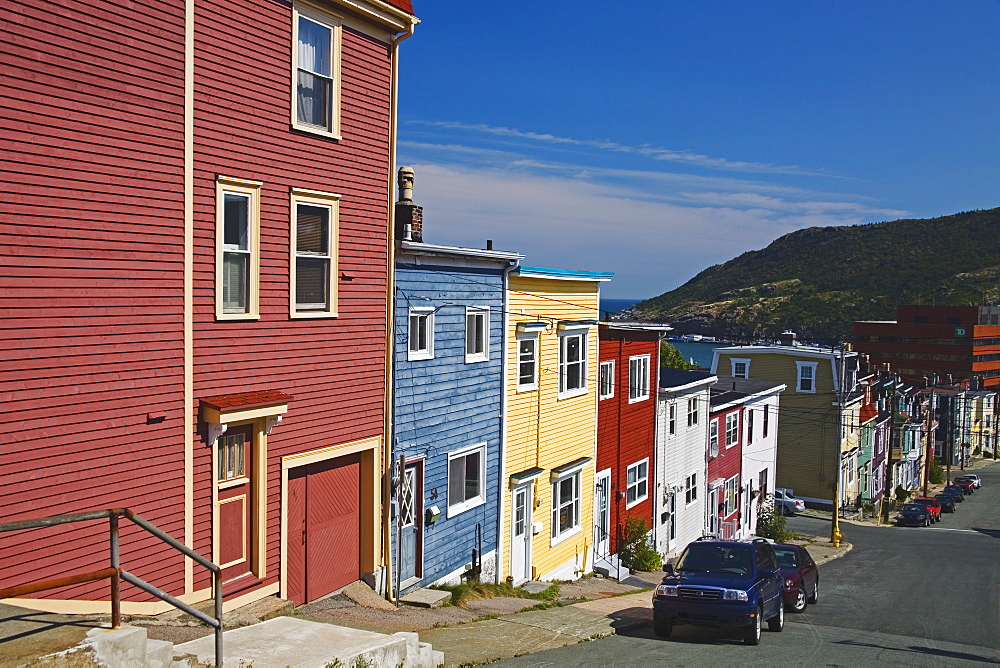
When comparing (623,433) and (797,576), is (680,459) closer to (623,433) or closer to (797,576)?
(623,433)

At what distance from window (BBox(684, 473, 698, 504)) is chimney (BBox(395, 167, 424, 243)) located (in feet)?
61.2

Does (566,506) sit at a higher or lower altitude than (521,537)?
higher

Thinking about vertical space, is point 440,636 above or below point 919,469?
above

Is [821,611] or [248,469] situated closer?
[248,469]

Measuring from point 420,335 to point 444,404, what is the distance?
59.7 inches

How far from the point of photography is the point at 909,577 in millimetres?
30891

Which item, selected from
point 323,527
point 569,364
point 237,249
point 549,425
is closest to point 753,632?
point 549,425

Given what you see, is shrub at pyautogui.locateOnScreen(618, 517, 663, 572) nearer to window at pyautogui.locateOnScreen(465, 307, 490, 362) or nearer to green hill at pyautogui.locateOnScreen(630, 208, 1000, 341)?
window at pyautogui.locateOnScreen(465, 307, 490, 362)

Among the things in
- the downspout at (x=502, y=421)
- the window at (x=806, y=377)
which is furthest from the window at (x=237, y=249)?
the window at (x=806, y=377)

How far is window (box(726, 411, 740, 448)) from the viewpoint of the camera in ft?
119

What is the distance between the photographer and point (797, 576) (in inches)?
815

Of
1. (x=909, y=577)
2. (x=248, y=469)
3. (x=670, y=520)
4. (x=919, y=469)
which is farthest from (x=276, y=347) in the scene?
(x=919, y=469)

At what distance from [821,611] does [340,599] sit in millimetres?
13100

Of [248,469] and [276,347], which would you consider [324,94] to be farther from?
[248,469]
